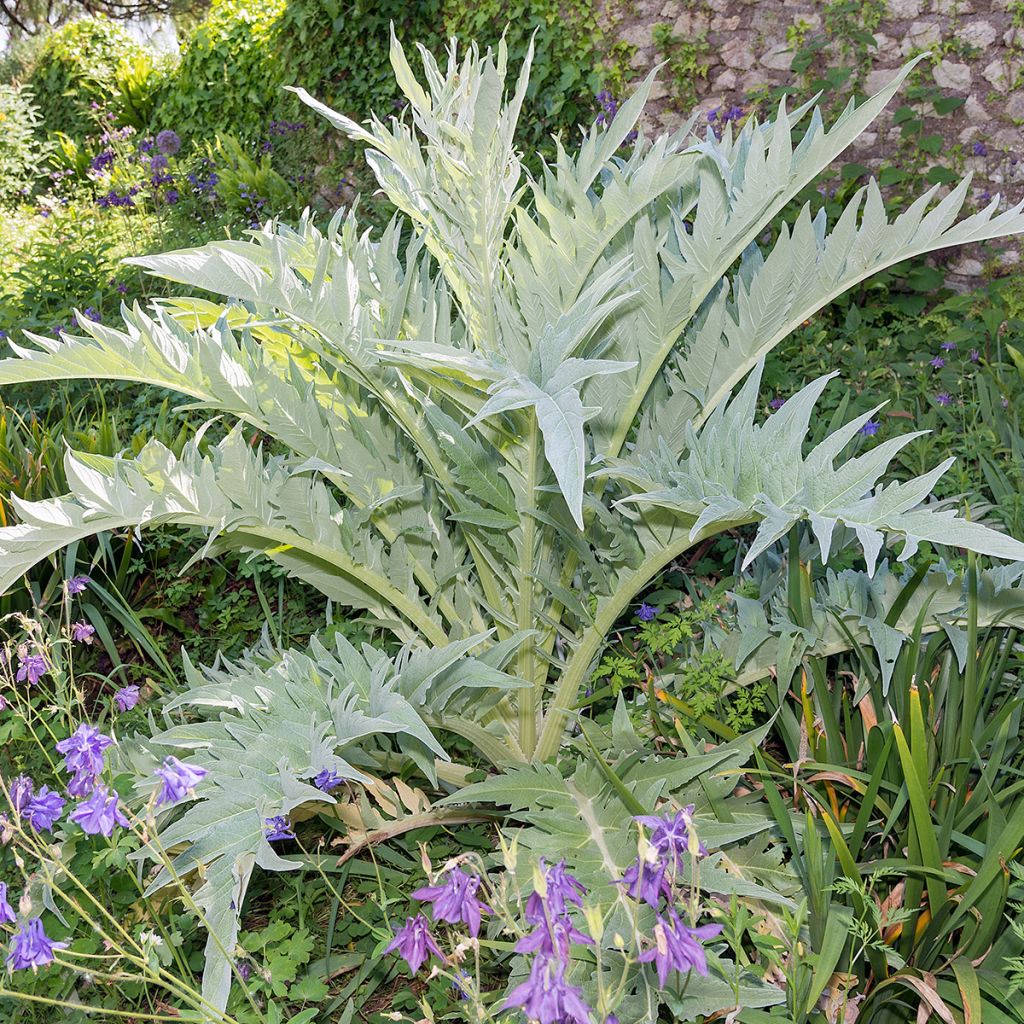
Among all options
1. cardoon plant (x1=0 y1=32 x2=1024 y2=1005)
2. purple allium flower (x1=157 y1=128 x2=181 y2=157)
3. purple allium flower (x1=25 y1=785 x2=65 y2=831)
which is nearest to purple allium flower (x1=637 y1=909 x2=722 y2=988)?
cardoon plant (x1=0 y1=32 x2=1024 y2=1005)

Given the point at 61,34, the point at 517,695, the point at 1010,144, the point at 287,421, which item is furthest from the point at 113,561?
the point at 61,34

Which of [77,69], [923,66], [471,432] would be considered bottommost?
[471,432]

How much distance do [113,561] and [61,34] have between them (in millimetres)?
10783

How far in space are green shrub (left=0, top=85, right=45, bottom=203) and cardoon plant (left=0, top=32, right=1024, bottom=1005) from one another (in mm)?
8258

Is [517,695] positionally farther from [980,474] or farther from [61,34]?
[61,34]

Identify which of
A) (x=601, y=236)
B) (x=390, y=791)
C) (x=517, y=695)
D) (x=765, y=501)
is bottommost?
(x=390, y=791)

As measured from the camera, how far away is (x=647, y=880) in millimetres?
1014

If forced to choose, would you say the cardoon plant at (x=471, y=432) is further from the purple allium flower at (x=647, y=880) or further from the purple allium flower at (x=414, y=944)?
the purple allium flower at (x=647, y=880)

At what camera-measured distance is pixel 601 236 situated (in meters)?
1.70

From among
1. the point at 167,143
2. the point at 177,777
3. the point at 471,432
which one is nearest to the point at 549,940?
the point at 177,777

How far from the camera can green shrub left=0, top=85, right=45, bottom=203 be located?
8922 millimetres

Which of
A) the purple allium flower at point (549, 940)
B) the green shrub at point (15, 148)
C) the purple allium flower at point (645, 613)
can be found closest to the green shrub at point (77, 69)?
the green shrub at point (15, 148)

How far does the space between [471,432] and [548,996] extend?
3.63ft

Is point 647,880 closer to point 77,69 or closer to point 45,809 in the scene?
point 45,809
